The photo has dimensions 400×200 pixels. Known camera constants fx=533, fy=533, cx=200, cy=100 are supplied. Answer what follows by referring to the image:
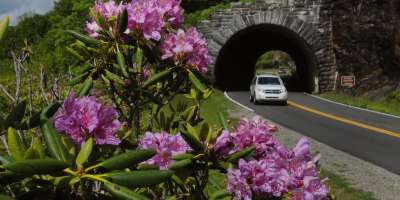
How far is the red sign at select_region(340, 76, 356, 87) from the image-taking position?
32.2 m

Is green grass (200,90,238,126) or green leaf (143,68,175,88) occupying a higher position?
green leaf (143,68,175,88)

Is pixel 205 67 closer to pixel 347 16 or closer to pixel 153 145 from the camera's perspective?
pixel 153 145

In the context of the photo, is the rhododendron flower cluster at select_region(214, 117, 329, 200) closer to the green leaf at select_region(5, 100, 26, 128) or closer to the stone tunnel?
the green leaf at select_region(5, 100, 26, 128)

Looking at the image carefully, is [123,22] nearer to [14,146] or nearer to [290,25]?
[14,146]

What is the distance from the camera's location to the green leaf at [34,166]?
5.60 ft

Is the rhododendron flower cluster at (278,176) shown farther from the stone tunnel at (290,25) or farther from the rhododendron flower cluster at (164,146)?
the stone tunnel at (290,25)

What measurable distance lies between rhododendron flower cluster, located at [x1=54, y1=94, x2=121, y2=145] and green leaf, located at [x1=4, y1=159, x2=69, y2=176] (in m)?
0.31

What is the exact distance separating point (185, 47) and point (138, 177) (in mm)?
1436

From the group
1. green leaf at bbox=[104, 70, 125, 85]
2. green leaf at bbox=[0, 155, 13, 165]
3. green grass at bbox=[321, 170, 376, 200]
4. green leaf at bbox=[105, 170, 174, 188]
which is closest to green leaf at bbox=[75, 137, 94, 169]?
green leaf at bbox=[105, 170, 174, 188]

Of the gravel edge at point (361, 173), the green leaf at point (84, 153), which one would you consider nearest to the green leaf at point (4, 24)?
the green leaf at point (84, 153)

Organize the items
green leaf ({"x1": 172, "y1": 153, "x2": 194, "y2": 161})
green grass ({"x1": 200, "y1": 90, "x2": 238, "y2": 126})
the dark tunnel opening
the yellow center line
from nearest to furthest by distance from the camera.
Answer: green leaf ({"x1": 172, "y1": 153, "x2": 194, "y2": 161}) → the yellow center line → green grass ({"x1": 200, "y1": 90, "x2": 238, "y2": 126}) → the dark tunnel opening

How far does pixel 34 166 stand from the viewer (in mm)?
1740

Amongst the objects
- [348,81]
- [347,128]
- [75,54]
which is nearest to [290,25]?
[348,81]

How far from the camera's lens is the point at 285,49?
45.2 meters
